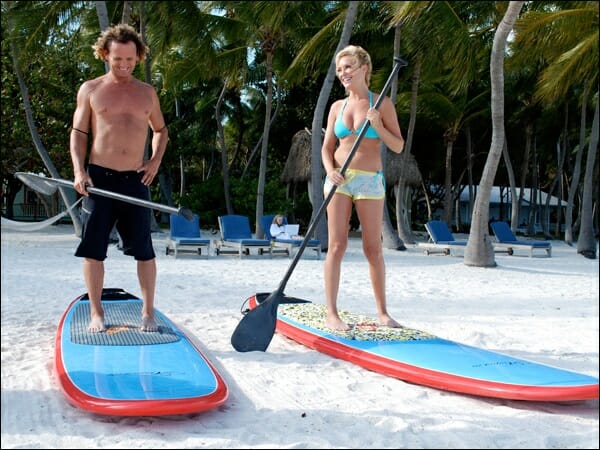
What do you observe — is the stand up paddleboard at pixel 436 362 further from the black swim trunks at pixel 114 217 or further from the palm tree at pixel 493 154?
the palm tree at pixel 493 154

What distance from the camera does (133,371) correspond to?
9.54 ft

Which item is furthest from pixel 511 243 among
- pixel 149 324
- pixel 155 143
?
pixel 149 324

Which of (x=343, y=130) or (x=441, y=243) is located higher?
(x=343, y=130)

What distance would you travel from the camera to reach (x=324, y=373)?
347 centimetres

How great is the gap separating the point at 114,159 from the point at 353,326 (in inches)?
71.6

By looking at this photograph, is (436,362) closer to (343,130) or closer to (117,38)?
(343,130)

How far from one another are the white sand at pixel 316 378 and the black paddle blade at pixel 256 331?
0.41 ft

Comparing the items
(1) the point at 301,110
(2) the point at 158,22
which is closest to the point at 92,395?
(2) the point at 158,22

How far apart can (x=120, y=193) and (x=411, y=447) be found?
2.26 metres

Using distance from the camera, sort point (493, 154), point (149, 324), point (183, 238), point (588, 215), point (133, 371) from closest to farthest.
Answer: point (133, 371) < point (149, 324) < point (493, 154) < point (183, 238) < point (588, 215)

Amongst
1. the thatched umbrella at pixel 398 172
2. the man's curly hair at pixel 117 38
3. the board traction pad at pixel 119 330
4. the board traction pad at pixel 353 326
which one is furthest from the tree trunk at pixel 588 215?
the man's curly hair at pixel 117 38

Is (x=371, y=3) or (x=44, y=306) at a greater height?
(x=371, y=3)

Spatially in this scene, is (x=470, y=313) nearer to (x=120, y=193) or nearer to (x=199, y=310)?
(x=199, y=310)

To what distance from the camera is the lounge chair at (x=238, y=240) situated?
428 inches
